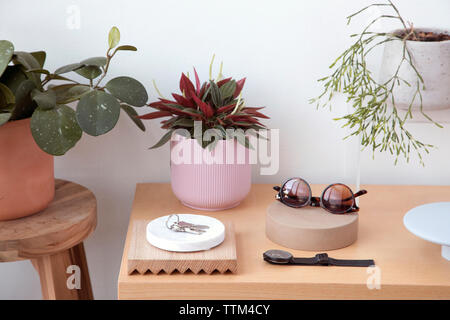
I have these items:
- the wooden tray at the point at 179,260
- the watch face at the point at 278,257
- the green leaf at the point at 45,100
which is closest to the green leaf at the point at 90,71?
the green leaf at the point at 45,100

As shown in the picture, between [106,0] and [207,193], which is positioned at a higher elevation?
[106,0]

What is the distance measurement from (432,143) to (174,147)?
0.61 m

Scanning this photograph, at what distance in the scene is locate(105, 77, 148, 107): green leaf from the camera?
104cm

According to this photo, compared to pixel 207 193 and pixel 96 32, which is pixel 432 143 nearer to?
pixel 207 193

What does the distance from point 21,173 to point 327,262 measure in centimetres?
57

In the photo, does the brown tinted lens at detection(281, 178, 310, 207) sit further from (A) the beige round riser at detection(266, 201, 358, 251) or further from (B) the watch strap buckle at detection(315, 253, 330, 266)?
(B) the watch strap buckle at detection(315, 253, 330, 266)

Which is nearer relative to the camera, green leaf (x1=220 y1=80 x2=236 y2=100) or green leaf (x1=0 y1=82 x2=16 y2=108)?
green leaf (x1=0 y1=82 x2=16 y2=108)

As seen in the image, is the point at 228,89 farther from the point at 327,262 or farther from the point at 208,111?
the point at 327,262

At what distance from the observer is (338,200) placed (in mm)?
998

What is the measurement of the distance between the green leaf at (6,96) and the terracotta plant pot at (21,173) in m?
0.04

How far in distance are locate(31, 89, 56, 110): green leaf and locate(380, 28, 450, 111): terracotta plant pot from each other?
64 centimetres

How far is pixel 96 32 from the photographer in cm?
121

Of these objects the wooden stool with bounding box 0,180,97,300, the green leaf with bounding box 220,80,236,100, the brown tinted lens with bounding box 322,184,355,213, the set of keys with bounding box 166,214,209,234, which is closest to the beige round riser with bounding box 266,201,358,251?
the brown tinted lens with bounding box 322,184,355,213

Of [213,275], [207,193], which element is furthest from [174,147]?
[213,275]
